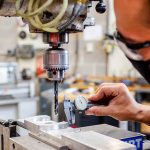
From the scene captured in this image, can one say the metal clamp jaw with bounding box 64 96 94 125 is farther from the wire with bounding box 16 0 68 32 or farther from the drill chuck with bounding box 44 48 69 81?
the wire with bounding box 16 0 68 32

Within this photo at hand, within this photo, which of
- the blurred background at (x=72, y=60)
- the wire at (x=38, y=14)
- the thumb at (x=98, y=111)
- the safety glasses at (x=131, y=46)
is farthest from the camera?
the blurred background at (x=72, y=60)

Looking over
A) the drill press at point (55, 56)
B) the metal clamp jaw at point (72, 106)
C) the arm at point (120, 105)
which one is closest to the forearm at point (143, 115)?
the arm at point (120, 105)

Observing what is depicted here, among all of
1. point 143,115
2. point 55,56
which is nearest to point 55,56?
point 55,56

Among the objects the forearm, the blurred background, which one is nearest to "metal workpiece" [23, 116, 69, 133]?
the forearm

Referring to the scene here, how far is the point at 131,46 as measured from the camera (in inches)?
21.9

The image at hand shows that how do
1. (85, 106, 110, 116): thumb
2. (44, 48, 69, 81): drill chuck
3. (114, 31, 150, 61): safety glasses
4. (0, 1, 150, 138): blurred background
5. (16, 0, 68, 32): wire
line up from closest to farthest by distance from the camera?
(114, 31, 150, 61): safety glasses < (16, 0, 68, 32): wire < (44, 48, 69, 81): drill chuck < (85, 106, 110, 116): thumb < (0, 1, 150, 138): blurred background

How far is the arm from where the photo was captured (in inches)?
40.9

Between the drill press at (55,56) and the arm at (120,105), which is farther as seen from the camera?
the arm at (120,105)

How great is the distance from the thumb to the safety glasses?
1.43ft

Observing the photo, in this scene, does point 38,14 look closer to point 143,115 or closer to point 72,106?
A: point 72,106

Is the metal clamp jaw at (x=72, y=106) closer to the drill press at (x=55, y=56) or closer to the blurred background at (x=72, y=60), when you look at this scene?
the drill press at (x=55, y=56)

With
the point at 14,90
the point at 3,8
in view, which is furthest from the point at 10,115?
the point at 3,8

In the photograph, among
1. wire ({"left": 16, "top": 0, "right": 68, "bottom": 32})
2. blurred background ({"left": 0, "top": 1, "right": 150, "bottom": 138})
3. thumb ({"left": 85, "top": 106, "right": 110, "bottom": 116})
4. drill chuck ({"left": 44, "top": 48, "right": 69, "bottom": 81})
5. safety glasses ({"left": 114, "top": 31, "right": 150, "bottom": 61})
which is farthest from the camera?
blurred background ({"left": 0, "top": 1, "right": 150, "bottom": 138})

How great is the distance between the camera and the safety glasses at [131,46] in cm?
55
